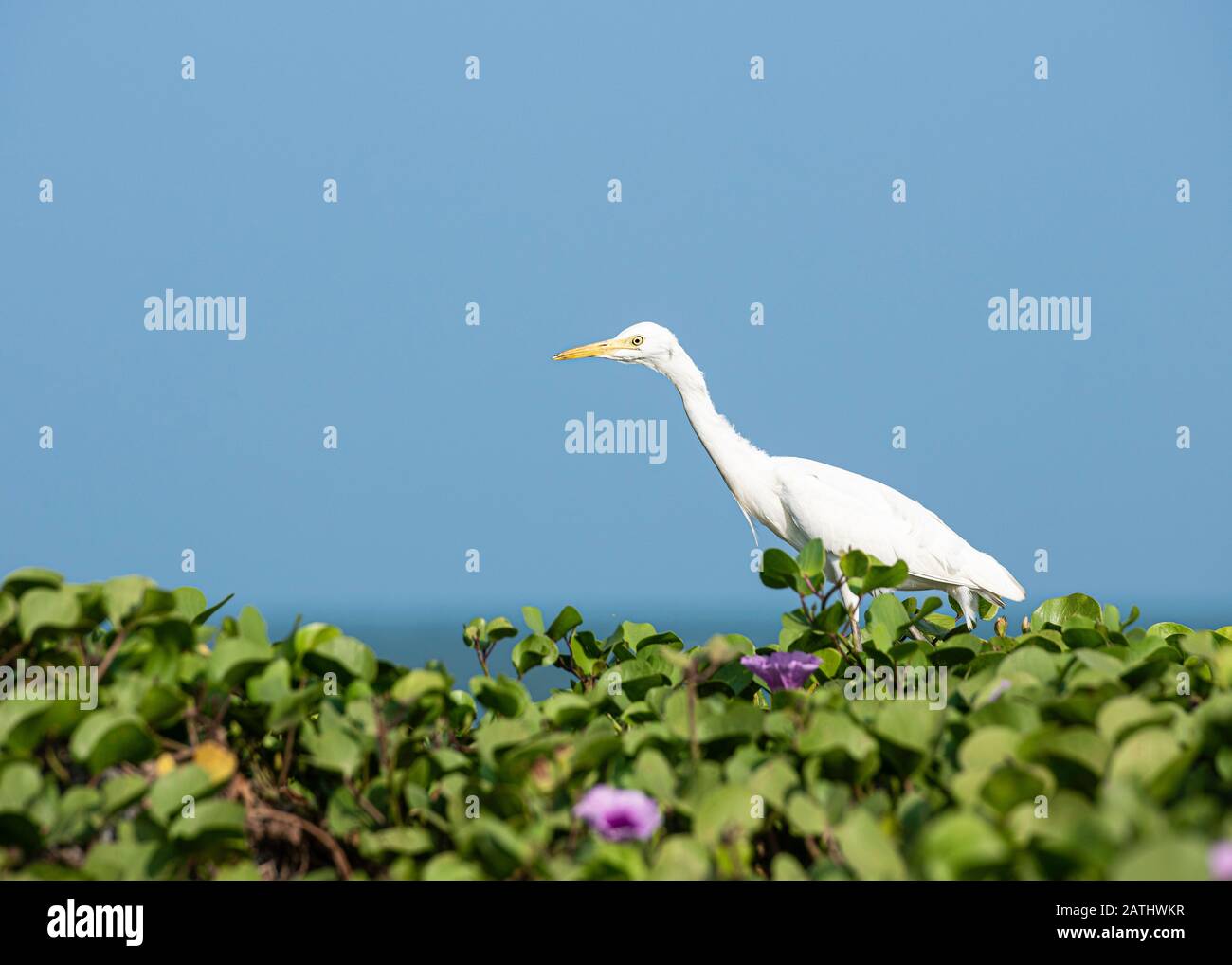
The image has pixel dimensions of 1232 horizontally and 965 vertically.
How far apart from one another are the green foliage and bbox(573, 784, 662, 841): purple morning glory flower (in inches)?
1.0

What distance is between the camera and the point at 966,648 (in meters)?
2.90

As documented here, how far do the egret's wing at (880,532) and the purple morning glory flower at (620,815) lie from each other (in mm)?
5728

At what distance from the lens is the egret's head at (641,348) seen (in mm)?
7812

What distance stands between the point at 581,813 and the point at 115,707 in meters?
0.82

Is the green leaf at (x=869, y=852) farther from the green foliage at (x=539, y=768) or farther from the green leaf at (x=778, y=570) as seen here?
the green leaf at (x=778, y=570)

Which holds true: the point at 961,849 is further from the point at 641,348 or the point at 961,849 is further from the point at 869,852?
the point at 641,348

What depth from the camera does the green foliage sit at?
1546mm

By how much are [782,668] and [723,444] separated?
5074 mm

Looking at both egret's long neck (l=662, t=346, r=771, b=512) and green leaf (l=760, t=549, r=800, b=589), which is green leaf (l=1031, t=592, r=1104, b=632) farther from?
egret's long neck (l=662, t=346, r=771, b=512)

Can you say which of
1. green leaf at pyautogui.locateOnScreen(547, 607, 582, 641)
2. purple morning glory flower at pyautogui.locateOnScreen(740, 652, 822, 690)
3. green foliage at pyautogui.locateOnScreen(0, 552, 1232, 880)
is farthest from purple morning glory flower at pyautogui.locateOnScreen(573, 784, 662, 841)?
green leaf at pyautogui.locateOnScreen(547, 607, 582, 641)

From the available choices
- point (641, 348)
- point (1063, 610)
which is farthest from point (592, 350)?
point (1063, 610)

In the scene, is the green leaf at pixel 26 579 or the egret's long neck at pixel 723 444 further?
the egret's long neck at pixel 723 444

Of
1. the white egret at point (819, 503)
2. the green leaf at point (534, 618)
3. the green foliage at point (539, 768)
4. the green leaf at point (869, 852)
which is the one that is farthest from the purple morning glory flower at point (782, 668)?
the white egret at point (819, 503)
